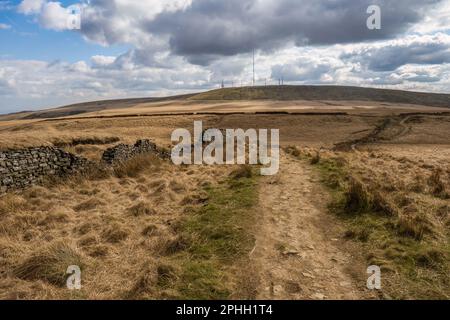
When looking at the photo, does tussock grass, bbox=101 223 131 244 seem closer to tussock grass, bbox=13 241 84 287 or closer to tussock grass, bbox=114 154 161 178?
tussock grass, bbox=13 241 84 287

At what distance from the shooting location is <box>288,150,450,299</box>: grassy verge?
659cm

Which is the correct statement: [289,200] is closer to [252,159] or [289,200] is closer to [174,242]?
[174,242]

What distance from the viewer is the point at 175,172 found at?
19.1m

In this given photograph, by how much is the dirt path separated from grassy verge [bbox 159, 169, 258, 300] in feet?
1.62

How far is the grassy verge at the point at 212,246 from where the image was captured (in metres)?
6.74

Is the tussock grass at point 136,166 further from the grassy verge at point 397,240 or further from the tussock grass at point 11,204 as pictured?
the grassy verge at point 397,240

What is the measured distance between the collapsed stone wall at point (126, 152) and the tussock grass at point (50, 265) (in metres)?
11.1

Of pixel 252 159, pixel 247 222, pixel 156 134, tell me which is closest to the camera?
pixel 247 222

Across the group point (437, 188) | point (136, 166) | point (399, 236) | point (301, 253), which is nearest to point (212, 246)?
point (301, 253)

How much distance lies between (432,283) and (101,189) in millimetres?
12012

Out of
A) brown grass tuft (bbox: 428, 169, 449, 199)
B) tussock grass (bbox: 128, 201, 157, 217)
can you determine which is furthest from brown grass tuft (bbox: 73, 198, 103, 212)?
brown grass tuft (bbox: 428, 169, 449, 199)

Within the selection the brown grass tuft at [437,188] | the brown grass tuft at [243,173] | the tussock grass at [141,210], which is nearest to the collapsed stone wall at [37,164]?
the tussock grass at [141,210]

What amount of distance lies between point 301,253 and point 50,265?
5.36 metres
